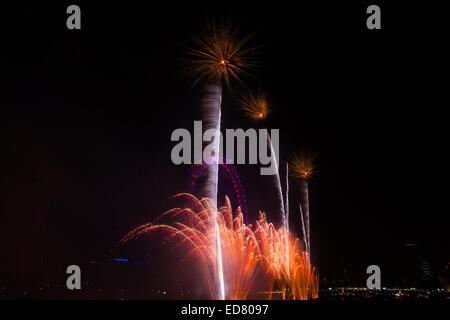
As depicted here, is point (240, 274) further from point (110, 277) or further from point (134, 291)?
point (110, 277)

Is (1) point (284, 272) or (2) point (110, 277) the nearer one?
(1) point (284, 272)

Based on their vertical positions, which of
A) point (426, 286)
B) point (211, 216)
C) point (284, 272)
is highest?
point (211, 216)

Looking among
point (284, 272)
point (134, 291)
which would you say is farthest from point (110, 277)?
point (284, 272)
